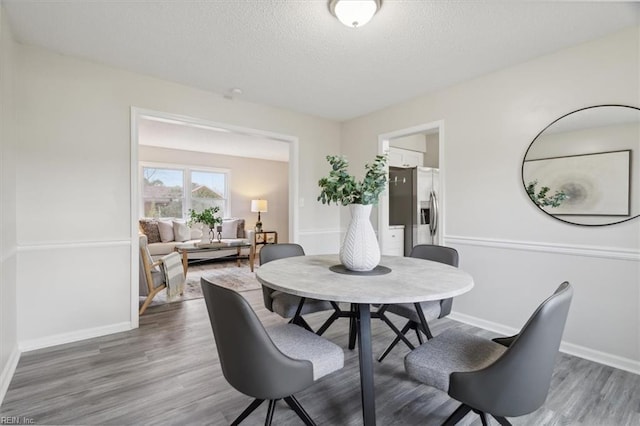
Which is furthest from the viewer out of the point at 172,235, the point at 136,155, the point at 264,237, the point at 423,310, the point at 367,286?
the point at 264,237

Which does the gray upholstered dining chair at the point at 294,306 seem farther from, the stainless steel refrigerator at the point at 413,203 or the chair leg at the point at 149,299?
the stainless steel refrigerator at the point at 413,203

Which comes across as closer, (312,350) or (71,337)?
(312,350)

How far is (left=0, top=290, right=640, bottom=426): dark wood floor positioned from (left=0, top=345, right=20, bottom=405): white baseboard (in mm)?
30

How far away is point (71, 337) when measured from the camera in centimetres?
252

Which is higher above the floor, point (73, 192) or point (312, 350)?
point (73, 192)

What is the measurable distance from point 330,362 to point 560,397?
59.4 inches

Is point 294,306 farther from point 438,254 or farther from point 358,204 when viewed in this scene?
point 438,254

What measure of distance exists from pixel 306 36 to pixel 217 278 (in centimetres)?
378

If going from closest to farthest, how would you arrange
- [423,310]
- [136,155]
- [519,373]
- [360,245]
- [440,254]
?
1. [519,373]
2. [360,245]
3. [423,310]
4. [440,254]
5. [136,155]

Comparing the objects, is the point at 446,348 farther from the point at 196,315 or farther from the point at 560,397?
the point at 196,315

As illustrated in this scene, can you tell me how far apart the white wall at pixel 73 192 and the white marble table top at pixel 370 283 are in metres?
1.77

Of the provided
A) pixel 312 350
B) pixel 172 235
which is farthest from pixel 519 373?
pixel 172 235

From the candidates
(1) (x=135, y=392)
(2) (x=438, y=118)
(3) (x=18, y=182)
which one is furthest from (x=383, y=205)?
(3) (x=18, y=182)

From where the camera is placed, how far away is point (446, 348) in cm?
142
